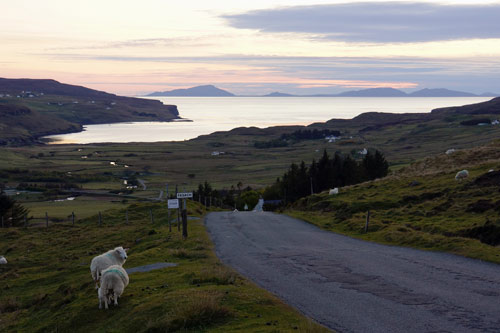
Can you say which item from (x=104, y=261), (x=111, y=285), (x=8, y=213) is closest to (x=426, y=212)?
(x=104, y=261)

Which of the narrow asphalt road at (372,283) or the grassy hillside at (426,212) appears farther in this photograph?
the grassy hillside at (426,212)

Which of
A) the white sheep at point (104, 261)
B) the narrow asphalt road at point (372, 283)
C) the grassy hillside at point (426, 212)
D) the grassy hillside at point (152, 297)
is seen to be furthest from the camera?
the grassy hillside at point (426, 212)

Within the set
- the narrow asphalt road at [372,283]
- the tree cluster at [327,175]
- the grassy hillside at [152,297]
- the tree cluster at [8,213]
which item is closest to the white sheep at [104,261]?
the grassy hillside at [152,297]

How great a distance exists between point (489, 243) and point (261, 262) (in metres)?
10.6

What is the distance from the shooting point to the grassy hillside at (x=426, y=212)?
25.0m

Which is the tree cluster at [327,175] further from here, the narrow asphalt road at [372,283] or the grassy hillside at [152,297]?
the narrow asphalt road at [372,283]

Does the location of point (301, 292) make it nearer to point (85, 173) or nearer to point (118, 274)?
point (118, 274)

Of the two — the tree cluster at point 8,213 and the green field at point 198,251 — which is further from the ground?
the green field at point 198,251

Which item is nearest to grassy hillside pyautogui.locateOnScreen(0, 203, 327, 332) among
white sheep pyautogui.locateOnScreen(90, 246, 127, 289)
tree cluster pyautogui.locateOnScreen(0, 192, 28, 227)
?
white sheep pyautogui.locateOnScreen(90, 246, 127, 289)

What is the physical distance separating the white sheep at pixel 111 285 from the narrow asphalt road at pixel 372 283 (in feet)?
15.5

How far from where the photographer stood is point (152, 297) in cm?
1576

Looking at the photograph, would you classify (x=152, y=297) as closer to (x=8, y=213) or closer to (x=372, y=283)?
(x=372, y=283)

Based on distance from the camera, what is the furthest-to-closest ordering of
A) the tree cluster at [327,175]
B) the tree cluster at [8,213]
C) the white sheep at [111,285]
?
the tree cluster at [327,175]
the tree cluster at [8,213]
the white sheep at [111,285]

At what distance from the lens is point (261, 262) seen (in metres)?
22.6
